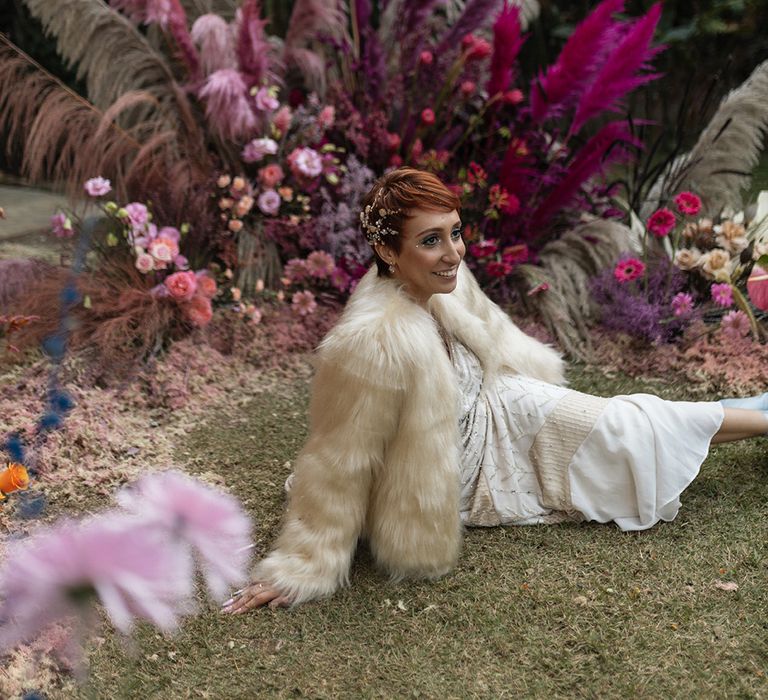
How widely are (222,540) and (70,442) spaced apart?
2.36 meters

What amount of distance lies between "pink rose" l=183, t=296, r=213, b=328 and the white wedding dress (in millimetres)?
1413

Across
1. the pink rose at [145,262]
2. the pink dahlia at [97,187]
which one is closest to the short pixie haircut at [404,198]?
the pink rose at [145,262]

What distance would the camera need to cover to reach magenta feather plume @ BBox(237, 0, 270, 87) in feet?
12.0

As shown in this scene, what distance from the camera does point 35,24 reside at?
20.5 feet

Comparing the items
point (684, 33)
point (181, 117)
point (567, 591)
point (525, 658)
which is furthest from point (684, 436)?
point (684, 33)

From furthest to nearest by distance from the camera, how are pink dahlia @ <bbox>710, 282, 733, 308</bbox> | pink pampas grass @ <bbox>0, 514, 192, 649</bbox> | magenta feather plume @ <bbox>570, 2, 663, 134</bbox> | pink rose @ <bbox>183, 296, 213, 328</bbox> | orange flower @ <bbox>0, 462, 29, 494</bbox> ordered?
1. magenta feather plume @ <bbox>570, 2, 663, 134</bbox>
2. pink rose @ <bbox>183, 296, 213, 328</bbox>
3. pink dahlia @ <bbox>710, 282, 733, 308</bbox>
4. orange flower @ <bbox>0, 462, 29, 494</bbox>
5. pink pampas grass @ <bbox>0, 514, 192, 649</bbox>

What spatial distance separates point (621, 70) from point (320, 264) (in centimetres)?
156

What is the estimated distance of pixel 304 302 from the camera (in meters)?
3.56

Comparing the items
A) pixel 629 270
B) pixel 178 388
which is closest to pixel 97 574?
pixel 178 388

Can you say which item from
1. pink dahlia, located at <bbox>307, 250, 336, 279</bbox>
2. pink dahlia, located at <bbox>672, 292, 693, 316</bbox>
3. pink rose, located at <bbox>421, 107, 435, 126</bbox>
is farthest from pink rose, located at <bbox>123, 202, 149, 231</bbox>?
pink dahlia, located at <bbox>672, 292, 693, 316</bbox>

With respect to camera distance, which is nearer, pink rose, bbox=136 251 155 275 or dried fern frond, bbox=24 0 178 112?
pink rose, bbox=136 251 155 275

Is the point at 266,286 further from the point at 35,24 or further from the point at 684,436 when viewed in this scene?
the point at 35,24

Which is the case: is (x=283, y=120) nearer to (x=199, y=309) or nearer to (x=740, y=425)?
(x=199, y=309)

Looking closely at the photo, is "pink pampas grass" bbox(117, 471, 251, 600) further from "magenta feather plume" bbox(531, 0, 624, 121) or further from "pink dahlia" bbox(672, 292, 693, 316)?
"magenta feather plume" bbox(531, 0, 624, 121)
